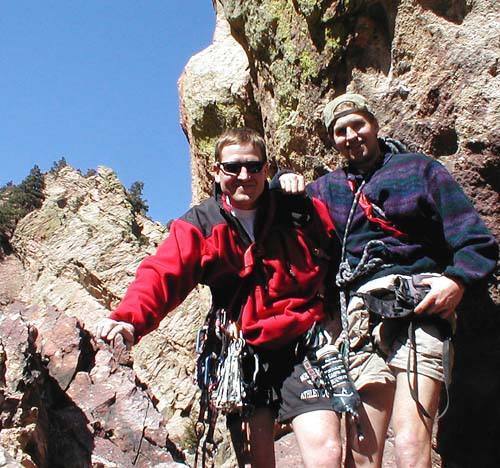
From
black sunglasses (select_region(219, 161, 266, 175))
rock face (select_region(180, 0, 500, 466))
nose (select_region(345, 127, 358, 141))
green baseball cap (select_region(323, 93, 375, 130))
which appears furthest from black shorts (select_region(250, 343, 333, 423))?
rock face (select_region(180, 0, 500, 466))

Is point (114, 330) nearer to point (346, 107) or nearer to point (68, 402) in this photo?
point (346, 107)

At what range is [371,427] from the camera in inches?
172

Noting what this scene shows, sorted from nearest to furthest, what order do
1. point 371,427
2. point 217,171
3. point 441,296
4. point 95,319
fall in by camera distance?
1. point 441,296
2. point 371,427
3. point 217,171
4. point 95,319

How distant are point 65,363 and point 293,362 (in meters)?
6.47

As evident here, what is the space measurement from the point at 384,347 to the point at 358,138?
1447mm

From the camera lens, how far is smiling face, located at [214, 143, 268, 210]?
4.57 m

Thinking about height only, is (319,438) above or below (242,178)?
below

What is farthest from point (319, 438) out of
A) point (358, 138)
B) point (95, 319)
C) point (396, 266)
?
point (95, 319)

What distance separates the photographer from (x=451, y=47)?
21.0ft

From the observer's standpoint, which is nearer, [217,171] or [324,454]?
[324,454]

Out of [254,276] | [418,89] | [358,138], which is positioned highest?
[418,89]

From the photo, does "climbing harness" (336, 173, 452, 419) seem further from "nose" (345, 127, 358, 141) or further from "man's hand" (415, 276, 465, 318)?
"nose" (345, 127, 358, 141)

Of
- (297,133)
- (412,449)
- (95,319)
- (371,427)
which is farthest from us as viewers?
(95,319)

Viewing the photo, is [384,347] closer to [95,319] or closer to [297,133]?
[297,133]
